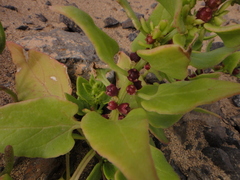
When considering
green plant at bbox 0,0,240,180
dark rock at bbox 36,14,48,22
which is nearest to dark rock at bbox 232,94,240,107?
green plant at bbox 0,0,240,180

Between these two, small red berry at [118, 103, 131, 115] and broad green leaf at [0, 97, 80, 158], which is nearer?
broad green leaf at [0, 97, 80, 158]

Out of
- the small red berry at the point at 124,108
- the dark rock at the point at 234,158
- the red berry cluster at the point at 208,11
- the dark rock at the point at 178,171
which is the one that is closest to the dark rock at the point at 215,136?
the dark rock at the point at 234,158

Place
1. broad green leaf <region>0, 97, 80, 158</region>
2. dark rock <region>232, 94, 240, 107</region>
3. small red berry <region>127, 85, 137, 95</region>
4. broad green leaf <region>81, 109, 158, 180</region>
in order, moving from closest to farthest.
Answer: broad green leaf <region>81, 109, 158, 180</region> < broad green leaf <region>0, 97, 80, 158</region> < small red berry <region>127, 85, 137, 95</region> < dark rock <region>232, 94, 240, 107</region>

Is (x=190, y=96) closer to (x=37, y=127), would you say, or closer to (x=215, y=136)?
(x=37, y=127)

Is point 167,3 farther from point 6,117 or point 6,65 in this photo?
point 6,65

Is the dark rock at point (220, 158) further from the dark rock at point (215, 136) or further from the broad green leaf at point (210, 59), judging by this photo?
the broad green leaf at point (210, 59)

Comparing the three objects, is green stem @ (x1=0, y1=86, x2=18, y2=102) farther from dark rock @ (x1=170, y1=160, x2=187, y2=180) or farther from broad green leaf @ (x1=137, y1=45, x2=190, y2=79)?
dark rock @ (x1=170, y1=160, x2=187, y2=180)

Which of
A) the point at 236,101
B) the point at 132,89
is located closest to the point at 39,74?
the point at 132,89

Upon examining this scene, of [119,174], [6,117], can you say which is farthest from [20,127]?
[119,174]
